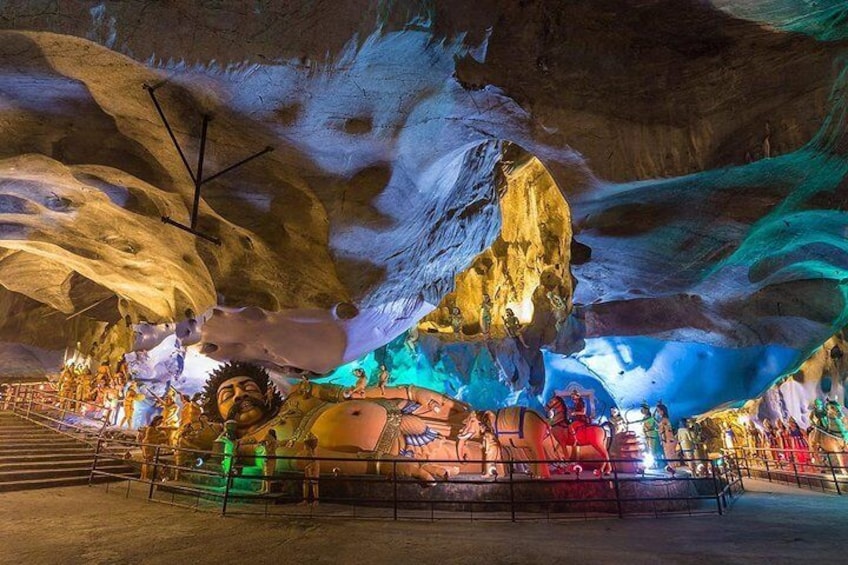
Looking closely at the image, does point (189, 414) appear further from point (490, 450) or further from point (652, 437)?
point (652, 437)

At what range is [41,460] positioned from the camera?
9719mm

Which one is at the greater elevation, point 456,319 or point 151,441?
point 456,319

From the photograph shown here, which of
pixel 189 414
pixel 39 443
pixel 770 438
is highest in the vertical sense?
pixel 189 414

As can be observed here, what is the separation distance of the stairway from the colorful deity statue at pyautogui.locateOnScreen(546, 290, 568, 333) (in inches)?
551

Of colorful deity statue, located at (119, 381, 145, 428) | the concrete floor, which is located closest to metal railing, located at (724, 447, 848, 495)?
the concrete floor

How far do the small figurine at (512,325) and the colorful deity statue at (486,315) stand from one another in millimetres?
1000

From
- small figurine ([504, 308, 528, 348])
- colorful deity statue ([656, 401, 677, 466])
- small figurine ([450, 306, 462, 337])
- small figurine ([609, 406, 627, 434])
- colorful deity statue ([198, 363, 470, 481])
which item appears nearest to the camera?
colorful deity statue ([198, 363, 470, 481])

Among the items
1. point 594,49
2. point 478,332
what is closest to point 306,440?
point 594,49

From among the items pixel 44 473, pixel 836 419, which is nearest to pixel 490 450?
pixel 44 473

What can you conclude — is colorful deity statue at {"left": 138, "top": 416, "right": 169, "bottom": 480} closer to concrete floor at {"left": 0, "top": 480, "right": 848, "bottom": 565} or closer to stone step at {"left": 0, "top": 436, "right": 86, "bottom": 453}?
stone step at {"left": 0, "top": 436, "right": 86, "bottom": 453}

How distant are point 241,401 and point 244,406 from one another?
17 centimetres

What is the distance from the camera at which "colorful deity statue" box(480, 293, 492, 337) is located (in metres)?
20.2

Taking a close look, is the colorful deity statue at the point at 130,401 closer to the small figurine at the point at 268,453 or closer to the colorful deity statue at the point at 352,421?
the colorful deity statue at the point at 352,421

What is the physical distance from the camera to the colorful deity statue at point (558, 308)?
16283 millimetres
